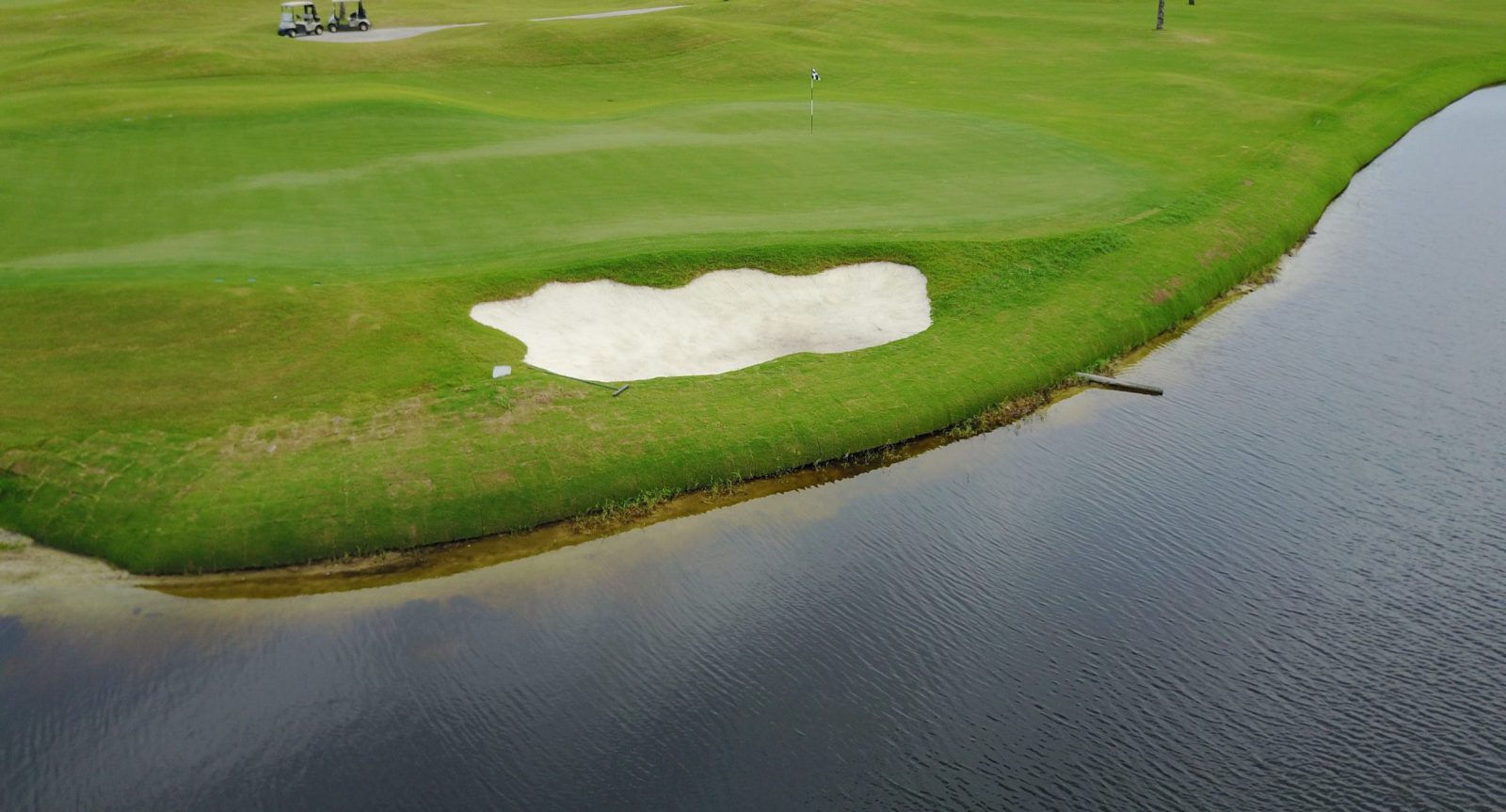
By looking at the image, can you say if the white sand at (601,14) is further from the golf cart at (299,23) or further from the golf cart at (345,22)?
the golf cart at (299,23)

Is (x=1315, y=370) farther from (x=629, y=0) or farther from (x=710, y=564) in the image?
(x=629, y=0)

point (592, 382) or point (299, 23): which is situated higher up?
point (299, 23)

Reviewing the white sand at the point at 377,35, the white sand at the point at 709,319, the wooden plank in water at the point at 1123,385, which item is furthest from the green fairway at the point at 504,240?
the white sand at the point at 377,35

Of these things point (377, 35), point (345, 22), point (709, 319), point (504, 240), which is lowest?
point (709, 319)

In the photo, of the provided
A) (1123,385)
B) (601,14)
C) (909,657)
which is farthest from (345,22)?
(909,657)

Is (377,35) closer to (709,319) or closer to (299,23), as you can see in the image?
(299,23)

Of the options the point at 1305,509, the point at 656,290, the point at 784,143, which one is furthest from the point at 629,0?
the point at 1305,509

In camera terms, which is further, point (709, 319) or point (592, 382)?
point (709, 319)
